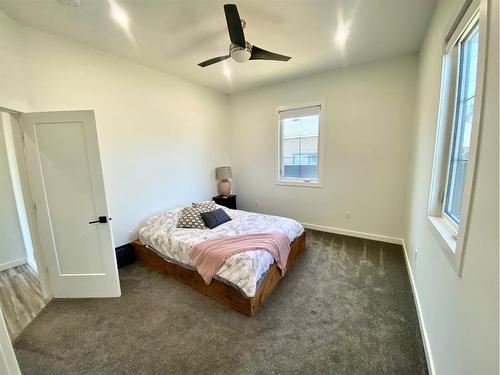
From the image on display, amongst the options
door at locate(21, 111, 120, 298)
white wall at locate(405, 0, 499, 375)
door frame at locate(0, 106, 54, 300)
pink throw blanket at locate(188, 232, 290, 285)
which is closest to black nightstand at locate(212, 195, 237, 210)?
pink throw blanket at locate(188, 232, 290, 285)

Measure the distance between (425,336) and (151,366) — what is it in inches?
81.3

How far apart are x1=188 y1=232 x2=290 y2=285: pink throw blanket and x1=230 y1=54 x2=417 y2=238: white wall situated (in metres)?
1.64

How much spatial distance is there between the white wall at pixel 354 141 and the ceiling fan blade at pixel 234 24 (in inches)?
83.7

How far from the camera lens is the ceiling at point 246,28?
1915 millimetres

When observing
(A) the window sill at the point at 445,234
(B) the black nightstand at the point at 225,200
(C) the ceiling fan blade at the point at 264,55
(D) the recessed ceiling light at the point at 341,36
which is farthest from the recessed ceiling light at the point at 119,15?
(A) the window sill at the point at 445,234

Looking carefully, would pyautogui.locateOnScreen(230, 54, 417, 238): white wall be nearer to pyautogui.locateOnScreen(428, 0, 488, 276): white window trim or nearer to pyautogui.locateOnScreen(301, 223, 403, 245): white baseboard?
pyautogui.locateOnScreen(301, 223, 403, 245): white baseboard

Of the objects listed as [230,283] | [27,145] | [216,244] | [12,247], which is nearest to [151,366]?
[230,283]

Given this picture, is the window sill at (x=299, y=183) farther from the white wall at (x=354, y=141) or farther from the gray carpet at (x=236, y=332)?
the gray carpet at (x=236, y=332)

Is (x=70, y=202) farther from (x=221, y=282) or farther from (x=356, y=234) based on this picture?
(x=356, y=234)

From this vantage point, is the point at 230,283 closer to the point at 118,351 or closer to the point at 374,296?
the point at 118,351

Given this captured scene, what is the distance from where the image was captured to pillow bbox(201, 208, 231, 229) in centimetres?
296

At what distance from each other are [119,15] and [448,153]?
3156 millimetres

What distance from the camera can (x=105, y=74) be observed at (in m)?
2.74

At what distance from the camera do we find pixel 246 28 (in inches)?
→ 88.6
